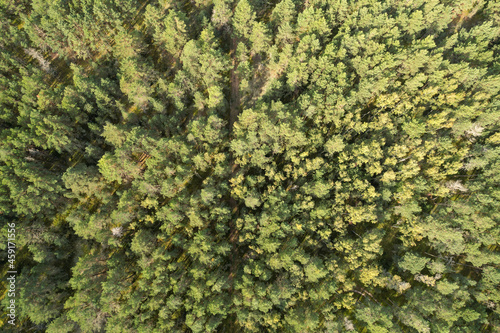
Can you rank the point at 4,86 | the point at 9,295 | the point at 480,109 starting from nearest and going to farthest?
1. the point at 9,295
2. the point at 480,109
3. the point at 4,86

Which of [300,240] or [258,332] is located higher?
[300,240]

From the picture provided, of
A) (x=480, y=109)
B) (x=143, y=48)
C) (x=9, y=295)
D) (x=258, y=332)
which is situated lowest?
(x=9, y=295)

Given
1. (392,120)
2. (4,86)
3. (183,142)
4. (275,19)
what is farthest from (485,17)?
(4,86)

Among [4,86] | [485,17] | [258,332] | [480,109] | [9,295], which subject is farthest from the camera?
[485,17]

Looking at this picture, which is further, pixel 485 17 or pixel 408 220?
pixel 485 17

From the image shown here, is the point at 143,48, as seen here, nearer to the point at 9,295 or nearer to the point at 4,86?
the point at 4,86

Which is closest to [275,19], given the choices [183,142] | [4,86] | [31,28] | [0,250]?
[183,142]

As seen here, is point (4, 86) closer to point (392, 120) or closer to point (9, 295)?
point (9, 295)
